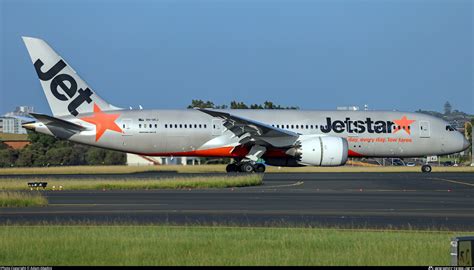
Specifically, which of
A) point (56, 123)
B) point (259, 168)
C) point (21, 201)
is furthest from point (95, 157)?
point (21, 201)

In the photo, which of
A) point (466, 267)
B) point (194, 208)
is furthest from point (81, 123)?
point (466, 267)

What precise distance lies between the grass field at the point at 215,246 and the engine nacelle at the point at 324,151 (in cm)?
2396

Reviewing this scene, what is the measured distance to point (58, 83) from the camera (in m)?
42.4

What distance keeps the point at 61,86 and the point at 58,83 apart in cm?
21

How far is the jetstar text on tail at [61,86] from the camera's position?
4238cm

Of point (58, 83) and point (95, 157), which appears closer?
point (58, 83)

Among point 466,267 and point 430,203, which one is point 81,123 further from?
point 466,267

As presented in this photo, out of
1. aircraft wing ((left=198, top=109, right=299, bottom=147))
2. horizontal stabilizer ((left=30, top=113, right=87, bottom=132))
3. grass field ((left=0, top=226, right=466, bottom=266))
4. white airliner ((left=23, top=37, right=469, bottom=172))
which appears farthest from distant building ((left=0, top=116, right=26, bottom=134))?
grass field ((left=0, top=226, right=466, bottom=266))

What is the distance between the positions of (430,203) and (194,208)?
6531mm

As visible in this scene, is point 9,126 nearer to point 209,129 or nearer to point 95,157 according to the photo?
point 95,157

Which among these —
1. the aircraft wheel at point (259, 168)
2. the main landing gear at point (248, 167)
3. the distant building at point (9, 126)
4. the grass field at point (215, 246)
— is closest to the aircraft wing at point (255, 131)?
the main landing gear at point (248, 167)

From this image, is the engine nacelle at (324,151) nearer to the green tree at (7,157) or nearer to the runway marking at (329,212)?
the runway marking at (329,212)

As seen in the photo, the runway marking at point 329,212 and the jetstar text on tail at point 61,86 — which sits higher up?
the jetstar text on tail at point 61,86

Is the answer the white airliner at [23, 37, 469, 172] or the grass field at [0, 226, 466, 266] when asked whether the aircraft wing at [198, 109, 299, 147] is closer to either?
the white airliner at [23, 37, 469, 172]
